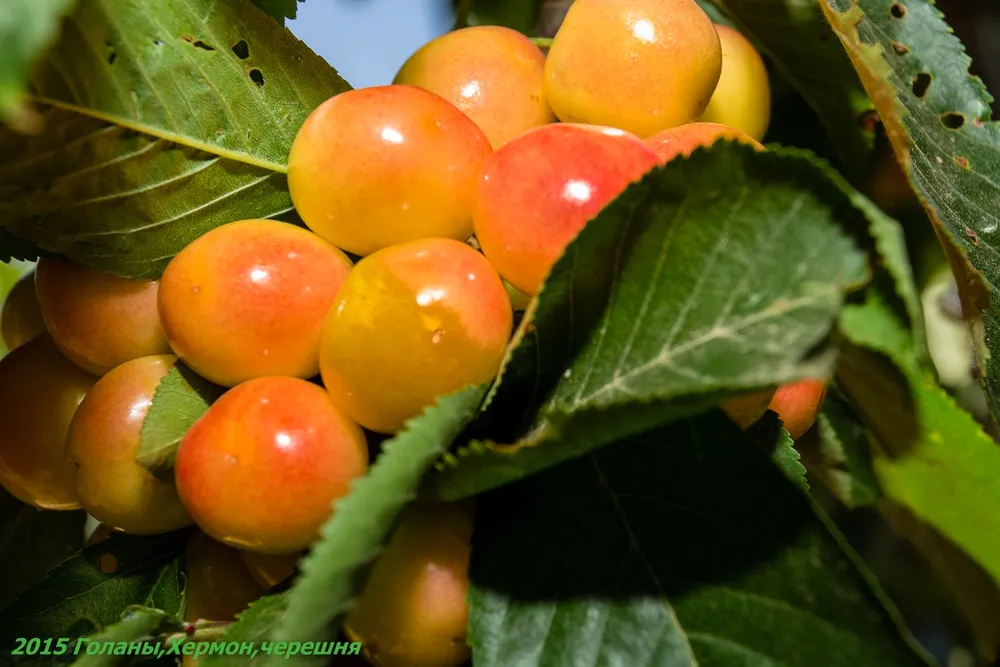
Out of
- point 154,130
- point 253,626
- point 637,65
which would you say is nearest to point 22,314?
point 154,130

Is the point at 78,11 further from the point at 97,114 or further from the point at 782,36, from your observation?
the point at 782,36

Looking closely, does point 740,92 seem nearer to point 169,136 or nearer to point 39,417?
point 169,136

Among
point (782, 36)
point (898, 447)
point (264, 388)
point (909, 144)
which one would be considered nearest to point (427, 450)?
point (264, 388)

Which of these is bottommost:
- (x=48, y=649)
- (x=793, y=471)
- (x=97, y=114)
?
(x=48, y=649)

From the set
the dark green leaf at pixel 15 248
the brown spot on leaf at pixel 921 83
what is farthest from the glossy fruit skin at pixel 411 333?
the brown spot on leaf at pixel 921 83

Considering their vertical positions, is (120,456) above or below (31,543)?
above
